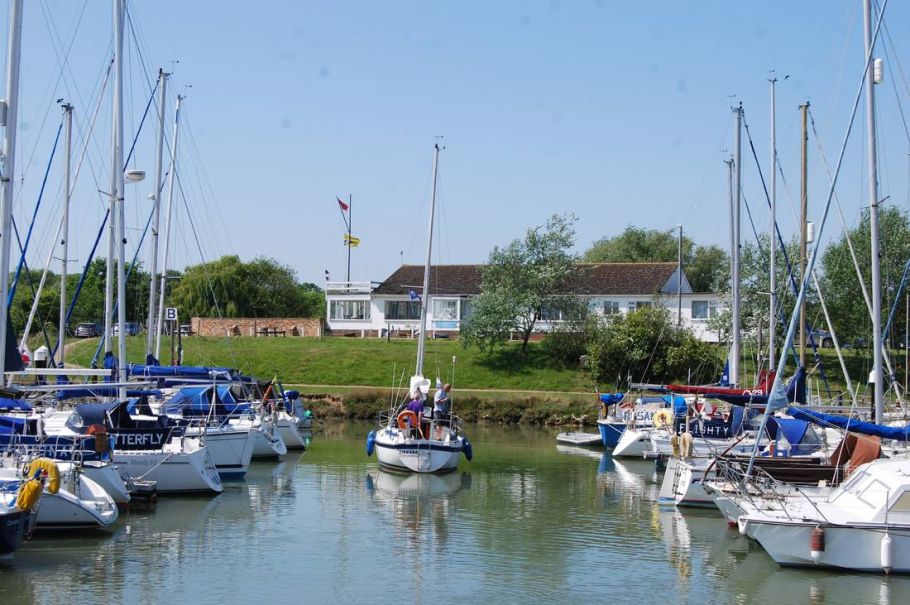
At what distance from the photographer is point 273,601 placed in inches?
760

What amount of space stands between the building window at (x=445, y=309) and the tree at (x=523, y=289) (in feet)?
31.8

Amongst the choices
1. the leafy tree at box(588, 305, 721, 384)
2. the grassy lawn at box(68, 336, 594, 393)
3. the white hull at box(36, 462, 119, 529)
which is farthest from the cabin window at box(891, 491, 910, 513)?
the grassy lawn at box(68, 336, 594, 393)

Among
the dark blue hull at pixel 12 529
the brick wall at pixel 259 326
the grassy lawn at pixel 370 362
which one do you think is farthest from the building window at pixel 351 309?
the dark blue hull at pixel 12 529

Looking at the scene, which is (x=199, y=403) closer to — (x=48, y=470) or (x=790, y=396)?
(x=48, y=470)

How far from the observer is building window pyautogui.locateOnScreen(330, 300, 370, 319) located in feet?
286

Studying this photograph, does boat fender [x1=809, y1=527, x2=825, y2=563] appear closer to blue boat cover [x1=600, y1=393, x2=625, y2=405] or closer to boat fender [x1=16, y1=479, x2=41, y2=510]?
boat fender [x1=16, y1=479, x2=41, y2=510]

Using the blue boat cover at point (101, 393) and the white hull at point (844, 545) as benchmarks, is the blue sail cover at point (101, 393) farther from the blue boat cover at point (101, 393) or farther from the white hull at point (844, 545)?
the white hull at point (844, 545)

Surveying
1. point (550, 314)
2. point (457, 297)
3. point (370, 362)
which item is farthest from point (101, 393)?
point (457, 297)

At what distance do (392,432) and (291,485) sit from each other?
14.3 ft

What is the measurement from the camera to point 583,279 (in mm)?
76250

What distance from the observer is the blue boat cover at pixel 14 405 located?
99.4 feet

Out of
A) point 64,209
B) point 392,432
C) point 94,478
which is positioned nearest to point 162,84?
point 64,209

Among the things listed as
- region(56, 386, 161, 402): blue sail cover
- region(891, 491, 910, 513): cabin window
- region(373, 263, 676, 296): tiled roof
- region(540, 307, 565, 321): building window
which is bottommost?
region(891, 491, 910, 513): cabin window

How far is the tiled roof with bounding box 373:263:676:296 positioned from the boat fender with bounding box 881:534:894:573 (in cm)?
5385
